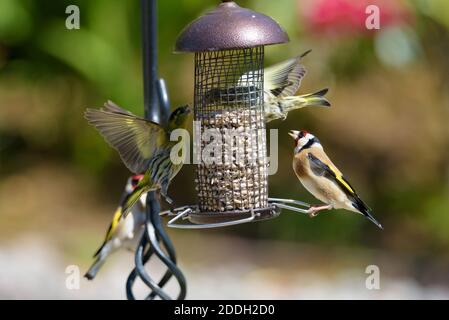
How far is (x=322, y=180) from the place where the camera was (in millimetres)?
3037

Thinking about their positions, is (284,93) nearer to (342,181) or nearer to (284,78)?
(284,78)

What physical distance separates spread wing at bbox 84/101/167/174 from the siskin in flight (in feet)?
1.85

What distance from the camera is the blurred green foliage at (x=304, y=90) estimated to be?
5.82m

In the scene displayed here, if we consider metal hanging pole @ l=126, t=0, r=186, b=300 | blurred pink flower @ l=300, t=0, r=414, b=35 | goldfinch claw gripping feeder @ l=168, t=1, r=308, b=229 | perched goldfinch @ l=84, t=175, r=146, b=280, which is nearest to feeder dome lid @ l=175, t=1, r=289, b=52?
metal hanging pole @ l=126, t=0, r=186, b=300

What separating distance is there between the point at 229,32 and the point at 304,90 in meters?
3.52

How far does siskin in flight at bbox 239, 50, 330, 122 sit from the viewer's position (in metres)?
3.22

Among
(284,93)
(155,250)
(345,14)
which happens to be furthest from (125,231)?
(345,14)

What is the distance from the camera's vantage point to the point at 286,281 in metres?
5.77

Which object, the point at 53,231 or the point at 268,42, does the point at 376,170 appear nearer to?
the point at 53,231

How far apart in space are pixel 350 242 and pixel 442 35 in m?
1.71

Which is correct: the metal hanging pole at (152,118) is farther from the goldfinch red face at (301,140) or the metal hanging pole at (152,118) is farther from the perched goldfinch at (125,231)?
the perched goldfinch at (125,231)

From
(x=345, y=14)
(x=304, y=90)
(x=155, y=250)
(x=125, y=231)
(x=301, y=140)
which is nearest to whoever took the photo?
(x=155, y=250)

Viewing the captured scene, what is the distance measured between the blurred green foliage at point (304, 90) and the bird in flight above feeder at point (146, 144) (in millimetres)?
2849
